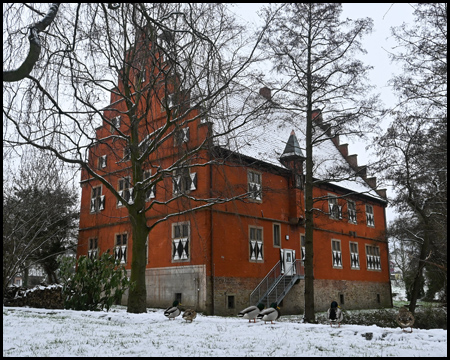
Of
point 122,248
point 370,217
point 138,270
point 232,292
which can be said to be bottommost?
point 232,292

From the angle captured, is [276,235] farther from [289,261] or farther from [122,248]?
[122,248]

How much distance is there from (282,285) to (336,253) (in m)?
6.29

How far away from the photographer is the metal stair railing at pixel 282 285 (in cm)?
1872

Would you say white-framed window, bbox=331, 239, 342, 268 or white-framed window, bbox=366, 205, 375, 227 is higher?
white-framed window, bbox=366, 205, 375, 227

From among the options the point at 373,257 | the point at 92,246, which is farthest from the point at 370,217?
the point at 92,246

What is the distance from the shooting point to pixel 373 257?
28203mm

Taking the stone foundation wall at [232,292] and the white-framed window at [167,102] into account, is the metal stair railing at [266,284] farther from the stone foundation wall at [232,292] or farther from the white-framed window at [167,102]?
the white-framed window at [167,102]

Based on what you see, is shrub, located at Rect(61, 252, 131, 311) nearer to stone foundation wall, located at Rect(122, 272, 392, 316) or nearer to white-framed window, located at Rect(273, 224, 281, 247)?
stone foundation wall, located at Rect(122, 272, 392, 316)

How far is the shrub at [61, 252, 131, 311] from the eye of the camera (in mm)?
11461

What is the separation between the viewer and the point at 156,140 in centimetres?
1118

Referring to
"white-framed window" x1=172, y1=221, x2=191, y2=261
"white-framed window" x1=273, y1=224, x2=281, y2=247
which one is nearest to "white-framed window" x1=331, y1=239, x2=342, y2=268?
"white-framed window" x1=273, y1=224, x2=281, y2=247

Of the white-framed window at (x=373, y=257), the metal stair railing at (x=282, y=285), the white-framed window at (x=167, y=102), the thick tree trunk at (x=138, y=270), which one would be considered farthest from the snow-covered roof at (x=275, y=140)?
the metal stair railing at (x=282, y=285)

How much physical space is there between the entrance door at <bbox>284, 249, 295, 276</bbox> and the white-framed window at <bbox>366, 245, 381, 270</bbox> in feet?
28.3

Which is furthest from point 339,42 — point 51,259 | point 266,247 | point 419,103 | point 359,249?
point 51,259
